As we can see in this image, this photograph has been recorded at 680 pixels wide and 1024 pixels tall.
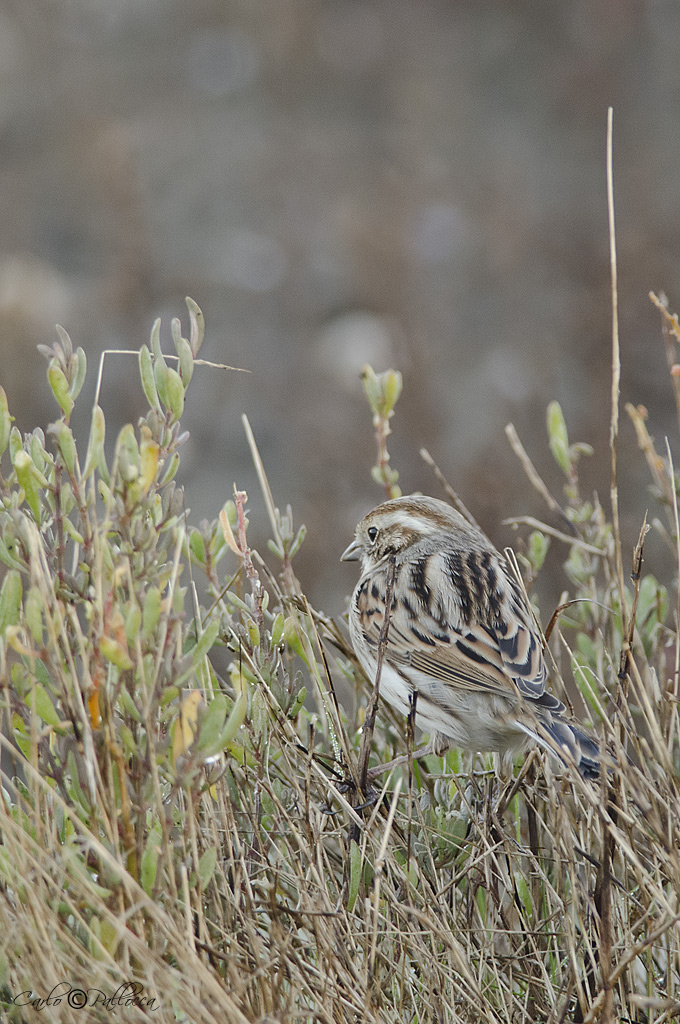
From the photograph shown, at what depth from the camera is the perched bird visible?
7.52 ft

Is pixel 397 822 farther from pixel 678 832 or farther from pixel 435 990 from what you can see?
pixel 678 832

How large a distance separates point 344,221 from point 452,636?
296 inches

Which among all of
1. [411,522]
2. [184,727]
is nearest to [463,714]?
[411,522]

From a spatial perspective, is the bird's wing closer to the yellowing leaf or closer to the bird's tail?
the bird's tail

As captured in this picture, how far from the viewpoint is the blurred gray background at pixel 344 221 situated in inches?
298

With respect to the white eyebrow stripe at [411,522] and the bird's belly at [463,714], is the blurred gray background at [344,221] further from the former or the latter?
the bird's belly at [463,714]

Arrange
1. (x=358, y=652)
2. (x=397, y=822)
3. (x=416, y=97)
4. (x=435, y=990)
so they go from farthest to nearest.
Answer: (x=416, y=97)
(x=358, y=652)
(x=397, y=822)
(x=435, y=990)

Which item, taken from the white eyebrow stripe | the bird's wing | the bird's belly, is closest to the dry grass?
the bird's belly

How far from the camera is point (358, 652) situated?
8.12 feet

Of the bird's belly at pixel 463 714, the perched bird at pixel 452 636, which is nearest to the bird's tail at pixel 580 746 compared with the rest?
the perched bird at pixel 452 636

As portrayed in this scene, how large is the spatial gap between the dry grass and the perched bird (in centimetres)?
12

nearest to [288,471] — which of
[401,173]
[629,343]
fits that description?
[629,343]

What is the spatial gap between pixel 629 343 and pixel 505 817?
5.81 m

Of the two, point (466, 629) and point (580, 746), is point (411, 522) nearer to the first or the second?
point (466, 629)
